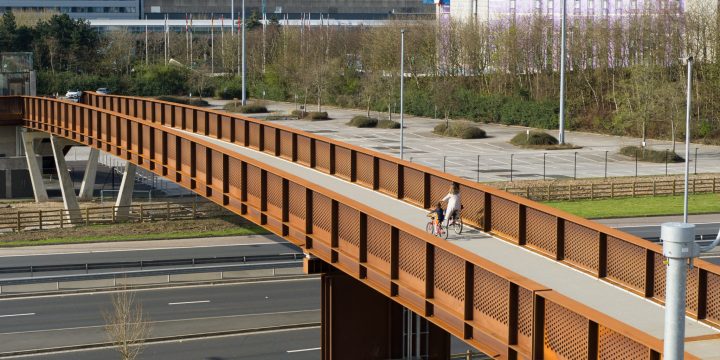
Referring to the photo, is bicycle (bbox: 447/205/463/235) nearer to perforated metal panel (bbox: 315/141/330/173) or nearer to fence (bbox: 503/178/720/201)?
perforated metal panel (bbox: 315/141/330/173)

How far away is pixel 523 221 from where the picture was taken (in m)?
23.0

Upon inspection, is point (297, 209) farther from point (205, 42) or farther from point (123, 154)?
point (205, 42)

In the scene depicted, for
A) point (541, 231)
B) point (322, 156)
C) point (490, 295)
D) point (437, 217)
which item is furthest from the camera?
point (322, 156)

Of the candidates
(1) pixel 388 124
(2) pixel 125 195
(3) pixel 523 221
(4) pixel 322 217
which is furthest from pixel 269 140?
(1) pixel 388 124

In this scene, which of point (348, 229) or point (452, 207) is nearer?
point (348, 229)

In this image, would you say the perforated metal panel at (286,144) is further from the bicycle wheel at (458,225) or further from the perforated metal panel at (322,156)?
the bicycle wheel at (458,225)

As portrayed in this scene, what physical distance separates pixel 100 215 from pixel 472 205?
32020 millimetres

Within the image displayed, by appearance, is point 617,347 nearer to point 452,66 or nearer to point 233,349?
point 233,349

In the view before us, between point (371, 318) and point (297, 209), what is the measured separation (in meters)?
3.30

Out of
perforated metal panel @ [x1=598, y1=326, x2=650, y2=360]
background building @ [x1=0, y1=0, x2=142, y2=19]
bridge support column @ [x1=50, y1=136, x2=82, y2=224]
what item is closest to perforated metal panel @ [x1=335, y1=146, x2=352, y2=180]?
perforated metal panel @ [x1=598, y1=326, x2=650, y2=360]

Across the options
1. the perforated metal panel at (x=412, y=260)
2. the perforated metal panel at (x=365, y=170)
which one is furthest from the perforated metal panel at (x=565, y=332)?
the perforated metal panel at (x=365, y=170)

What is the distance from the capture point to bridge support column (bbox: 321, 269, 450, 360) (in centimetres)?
2344

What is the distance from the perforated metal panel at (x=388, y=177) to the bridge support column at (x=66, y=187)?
85.2 ft

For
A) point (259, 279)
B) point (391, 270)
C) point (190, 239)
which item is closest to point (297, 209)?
point (391, 270)
